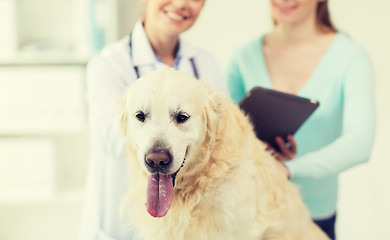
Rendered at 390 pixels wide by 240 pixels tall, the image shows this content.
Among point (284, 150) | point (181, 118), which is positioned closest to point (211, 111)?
point (181, 118)

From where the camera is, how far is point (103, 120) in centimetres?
93

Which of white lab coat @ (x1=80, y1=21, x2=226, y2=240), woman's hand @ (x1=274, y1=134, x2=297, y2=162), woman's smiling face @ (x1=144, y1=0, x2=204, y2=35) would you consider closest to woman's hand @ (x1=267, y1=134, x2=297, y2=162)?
woman's hand @ (x1=274, y1=134, x2=297, y2=162)

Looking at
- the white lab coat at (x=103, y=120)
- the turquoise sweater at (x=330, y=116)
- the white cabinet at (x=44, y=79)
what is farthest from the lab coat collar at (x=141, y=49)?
the white cabinet at (x=44, y=79)

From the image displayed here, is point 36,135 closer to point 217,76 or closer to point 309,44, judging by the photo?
point 217,76

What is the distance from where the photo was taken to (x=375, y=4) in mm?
2236

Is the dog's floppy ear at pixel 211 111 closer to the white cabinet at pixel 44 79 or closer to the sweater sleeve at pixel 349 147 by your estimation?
the sweater sleeve at pixel 349 147

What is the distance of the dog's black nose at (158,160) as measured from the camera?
→ 725 mm

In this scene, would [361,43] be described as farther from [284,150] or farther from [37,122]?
[37,122]

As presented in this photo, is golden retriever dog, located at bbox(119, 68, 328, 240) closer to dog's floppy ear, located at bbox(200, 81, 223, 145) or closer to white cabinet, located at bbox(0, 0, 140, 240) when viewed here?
dog's floppy ear, located at bbox(200, 81, 223, 145)

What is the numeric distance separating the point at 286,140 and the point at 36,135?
1741 mm

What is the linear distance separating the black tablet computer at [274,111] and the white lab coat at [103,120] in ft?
0.72

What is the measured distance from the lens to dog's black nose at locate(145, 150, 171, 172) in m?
0.72

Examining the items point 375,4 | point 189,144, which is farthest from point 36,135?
point 375,4

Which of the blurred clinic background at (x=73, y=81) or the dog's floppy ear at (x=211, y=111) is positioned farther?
the blurred clinic background at (x=73, y=81)
